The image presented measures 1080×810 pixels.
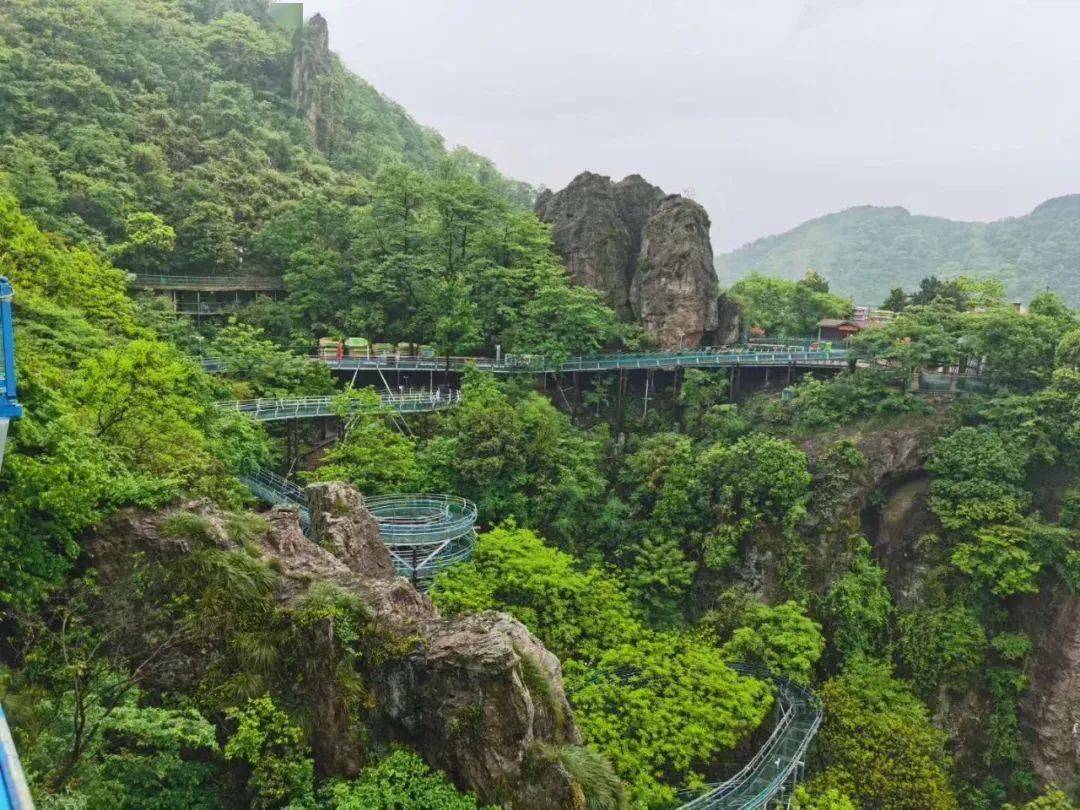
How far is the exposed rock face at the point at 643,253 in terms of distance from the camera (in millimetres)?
37250

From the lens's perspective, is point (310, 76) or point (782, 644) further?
point (310, 76)

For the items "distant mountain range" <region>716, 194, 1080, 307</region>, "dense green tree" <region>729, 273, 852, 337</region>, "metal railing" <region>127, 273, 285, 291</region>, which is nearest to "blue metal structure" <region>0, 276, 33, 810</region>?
"metal railing" <region>127, 273, 285, 291</region>

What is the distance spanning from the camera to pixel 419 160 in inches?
3083

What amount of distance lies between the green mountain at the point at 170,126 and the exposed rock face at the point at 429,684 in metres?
26.8

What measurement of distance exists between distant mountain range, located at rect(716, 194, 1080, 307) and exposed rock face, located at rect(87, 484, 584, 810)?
82485 mm

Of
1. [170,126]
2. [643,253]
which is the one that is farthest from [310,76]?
[643,253]

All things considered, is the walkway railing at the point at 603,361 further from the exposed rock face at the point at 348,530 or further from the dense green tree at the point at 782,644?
the dense green tree at the point at 782,644

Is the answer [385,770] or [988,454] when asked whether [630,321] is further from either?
[385,770]

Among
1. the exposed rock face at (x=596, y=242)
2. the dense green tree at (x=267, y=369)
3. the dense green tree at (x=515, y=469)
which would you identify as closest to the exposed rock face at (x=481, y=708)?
the dense green tree at (x=515, y=469)

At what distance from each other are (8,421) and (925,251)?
12058 centimetres

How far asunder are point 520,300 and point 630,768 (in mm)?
25550

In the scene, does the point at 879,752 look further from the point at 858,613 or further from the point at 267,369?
the point at 267,369

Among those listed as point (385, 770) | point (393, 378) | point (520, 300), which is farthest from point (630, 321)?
point (385, 770)

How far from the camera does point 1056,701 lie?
71.1 feet
